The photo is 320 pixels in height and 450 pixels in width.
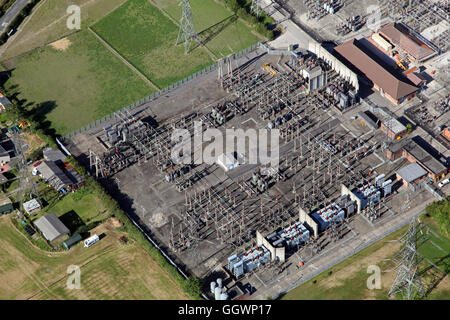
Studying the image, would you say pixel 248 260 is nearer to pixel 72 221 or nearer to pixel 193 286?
pixel 193 286

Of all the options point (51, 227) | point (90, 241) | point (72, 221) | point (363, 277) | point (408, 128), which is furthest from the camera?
point (408, 128)

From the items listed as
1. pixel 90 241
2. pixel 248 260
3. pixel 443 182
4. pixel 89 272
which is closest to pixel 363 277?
pixel 248 260

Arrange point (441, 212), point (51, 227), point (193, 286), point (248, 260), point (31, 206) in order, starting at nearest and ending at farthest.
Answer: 1. point (193, 286)
2. point (248, 260)
3. point (441, 212)
4. point (51, 227)
5. point (31, 206)

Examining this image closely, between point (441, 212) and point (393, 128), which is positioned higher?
point (393, 128)

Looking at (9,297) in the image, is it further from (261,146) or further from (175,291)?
(261,146)

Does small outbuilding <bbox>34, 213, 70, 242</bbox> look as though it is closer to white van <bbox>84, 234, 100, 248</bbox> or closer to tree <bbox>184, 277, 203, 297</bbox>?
white van <bbox>84, 234, 100, 248</bbox>

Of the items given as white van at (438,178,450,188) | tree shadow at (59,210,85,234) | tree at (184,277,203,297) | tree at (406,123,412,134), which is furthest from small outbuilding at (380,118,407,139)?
tree shadow at (59,210,85,234)

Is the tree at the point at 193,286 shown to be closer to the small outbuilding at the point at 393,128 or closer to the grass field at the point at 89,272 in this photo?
the grass field at the point at 89,272
